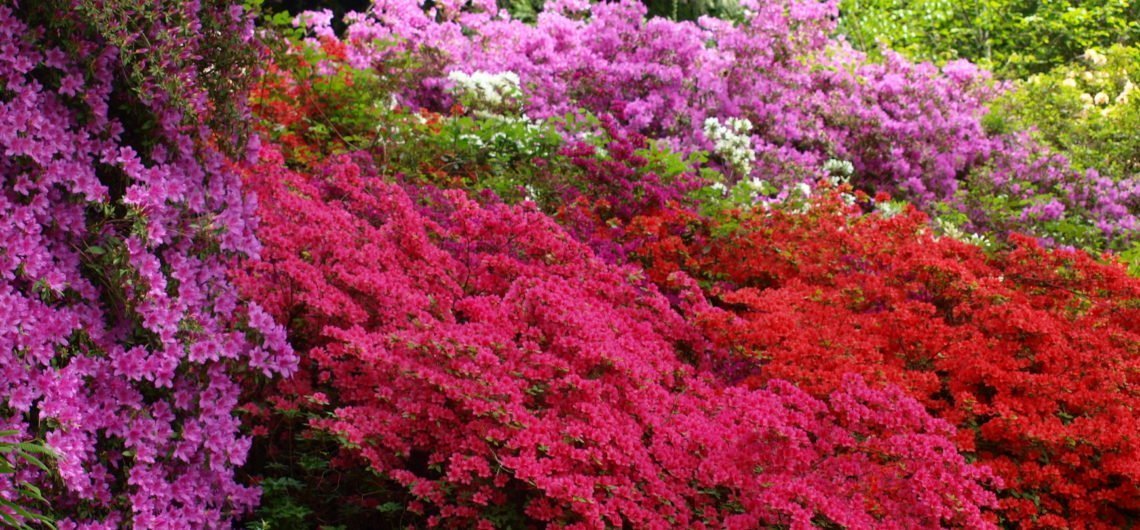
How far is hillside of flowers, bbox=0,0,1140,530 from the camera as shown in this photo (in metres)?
2.84

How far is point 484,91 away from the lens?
7.43 metres

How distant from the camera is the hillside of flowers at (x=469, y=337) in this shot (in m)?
2.84

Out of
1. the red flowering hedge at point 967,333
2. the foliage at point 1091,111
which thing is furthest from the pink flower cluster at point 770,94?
the red flowering hedge at point 967,333

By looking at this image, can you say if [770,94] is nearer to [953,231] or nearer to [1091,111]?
[953,231]

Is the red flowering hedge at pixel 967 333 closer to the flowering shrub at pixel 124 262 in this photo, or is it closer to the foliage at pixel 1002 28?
the flowering shrub at pixel 124 262

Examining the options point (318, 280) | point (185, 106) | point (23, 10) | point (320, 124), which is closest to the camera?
point (23, 10)

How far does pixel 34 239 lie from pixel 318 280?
1.06 m

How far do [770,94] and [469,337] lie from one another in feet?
18.2

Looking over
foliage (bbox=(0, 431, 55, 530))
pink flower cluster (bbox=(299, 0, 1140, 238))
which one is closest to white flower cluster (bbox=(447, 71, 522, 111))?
pink flower cluster (bbox=(299, 0, 1140, 238))

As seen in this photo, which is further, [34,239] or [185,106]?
[185,106]

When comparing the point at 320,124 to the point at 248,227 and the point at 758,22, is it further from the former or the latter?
the point at 758,22

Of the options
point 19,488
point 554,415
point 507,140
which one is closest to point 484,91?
point 507,140

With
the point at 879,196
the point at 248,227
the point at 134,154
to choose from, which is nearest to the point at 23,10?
the point at 134,154

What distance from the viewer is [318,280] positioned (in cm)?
366
